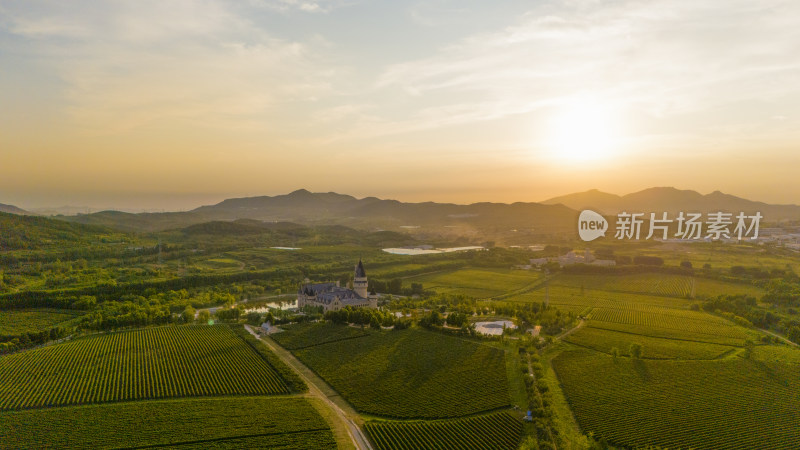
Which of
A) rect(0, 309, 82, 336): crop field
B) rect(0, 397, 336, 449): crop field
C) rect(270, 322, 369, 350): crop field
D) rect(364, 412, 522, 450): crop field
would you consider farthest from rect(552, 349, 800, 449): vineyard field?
rect(0, 309, 82, 336): crop field

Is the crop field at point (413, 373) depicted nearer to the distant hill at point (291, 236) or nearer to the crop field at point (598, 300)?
the crop field at point (598, 300)

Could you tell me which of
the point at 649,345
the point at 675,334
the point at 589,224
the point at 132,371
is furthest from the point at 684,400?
the point at 589,224

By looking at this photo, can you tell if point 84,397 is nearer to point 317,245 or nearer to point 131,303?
point 131,303

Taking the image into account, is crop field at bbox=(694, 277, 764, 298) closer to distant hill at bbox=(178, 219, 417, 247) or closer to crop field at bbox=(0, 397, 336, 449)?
crop field at bbox=(0, 397, 336, 449)

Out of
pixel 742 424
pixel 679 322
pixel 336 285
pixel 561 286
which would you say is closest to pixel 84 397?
pixel 336 285

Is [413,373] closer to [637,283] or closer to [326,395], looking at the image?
[326,395]

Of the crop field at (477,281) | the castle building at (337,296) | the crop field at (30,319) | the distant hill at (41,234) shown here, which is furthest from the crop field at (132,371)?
the distant hill at (41,234)
